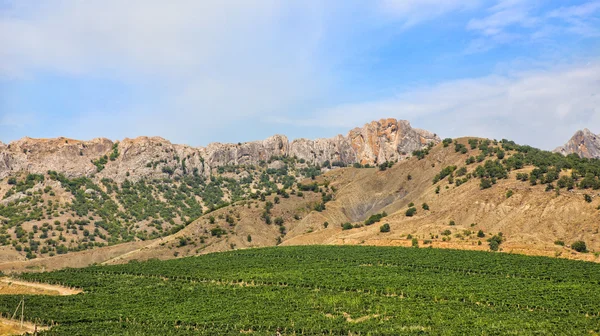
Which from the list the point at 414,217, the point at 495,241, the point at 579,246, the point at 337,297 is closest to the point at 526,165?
the point at 414,217

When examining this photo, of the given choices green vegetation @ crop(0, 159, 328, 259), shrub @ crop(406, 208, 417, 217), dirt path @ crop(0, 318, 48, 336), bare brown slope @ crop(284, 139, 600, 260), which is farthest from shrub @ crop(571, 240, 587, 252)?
dirt path @ crop(0, 318, 48, 336)

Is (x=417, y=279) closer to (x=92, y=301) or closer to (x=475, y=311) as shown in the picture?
(x=475, y=311)

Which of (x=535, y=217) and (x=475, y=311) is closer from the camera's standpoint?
(x=475, y=311)

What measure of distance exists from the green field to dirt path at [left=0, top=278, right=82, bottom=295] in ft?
4.74

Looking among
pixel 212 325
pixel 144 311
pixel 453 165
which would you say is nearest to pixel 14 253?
pixel 144 311

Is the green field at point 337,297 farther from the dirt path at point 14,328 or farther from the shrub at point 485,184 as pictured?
the shrub at point 485,184

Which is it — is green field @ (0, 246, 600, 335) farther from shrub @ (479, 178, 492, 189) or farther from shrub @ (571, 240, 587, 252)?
shrub @ (479, 178, 492, 189)

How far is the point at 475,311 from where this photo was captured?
56781mm

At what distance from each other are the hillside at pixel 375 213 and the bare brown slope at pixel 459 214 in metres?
0.26

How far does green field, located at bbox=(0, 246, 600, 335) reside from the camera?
171ft

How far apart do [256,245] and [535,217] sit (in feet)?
196

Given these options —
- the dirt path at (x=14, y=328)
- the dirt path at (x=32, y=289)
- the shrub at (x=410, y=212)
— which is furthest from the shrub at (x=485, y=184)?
the dirt path at (x=14, y=328)

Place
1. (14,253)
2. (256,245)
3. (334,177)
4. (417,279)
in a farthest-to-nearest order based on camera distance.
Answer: (334,177) < (14,253) < (256,245) < (417,279)

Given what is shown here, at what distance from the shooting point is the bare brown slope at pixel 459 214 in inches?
3615
